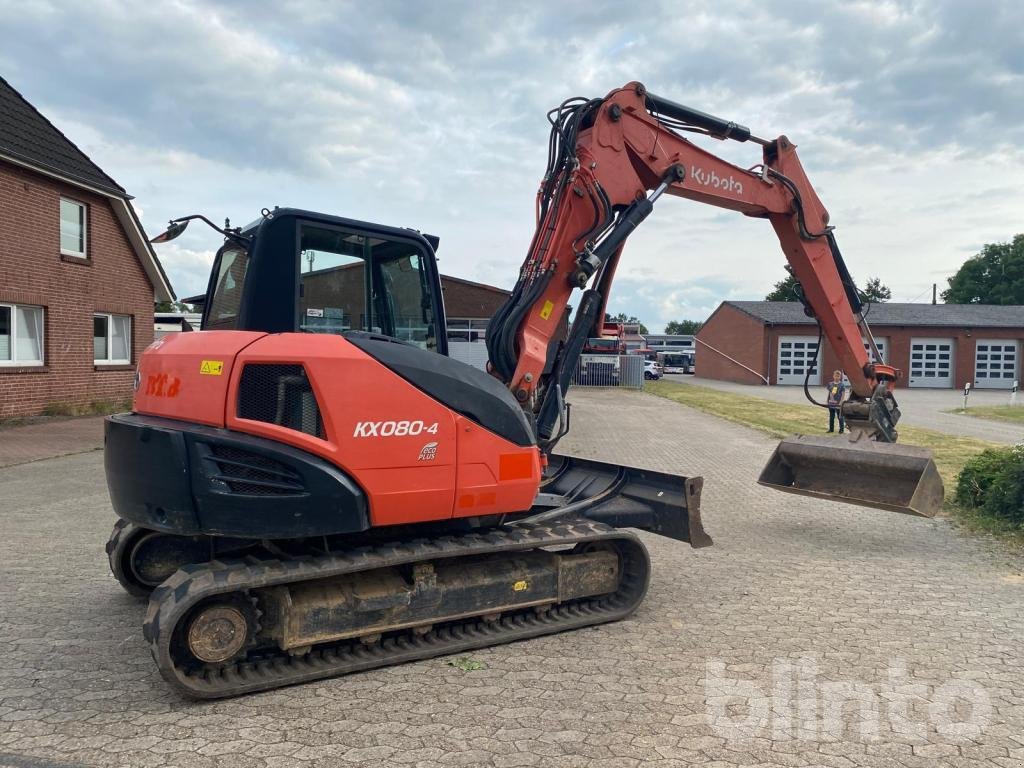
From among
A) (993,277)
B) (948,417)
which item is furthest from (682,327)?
(948,417)

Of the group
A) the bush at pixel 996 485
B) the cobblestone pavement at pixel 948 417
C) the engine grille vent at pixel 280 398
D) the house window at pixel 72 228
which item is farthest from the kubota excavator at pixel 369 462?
the cobblestone pavement at pixel 948 417

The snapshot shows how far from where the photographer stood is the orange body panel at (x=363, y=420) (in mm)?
4004

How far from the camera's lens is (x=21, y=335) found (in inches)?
603

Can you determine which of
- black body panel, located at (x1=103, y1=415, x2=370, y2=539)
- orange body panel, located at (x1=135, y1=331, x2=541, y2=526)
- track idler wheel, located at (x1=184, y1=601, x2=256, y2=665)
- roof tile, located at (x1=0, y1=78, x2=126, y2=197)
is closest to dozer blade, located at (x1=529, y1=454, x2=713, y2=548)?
orange body panel, located at (x1=135, y1=331, x2=541, y2=526)

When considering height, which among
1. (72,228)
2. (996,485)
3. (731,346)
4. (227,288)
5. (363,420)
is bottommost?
(996,485)

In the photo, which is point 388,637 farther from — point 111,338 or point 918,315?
point 918,315

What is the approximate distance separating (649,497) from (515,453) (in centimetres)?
148

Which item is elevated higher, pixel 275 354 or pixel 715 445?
pixel 275 354

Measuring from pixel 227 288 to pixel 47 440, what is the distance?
10278 mm

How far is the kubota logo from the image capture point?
21.4ft

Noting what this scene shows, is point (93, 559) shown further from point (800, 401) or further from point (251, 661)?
point (800, 401)

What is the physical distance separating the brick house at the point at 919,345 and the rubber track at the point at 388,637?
3827 cm

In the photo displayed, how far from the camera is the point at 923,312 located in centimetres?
4528

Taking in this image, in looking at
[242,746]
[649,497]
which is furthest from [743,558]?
[242,746]
